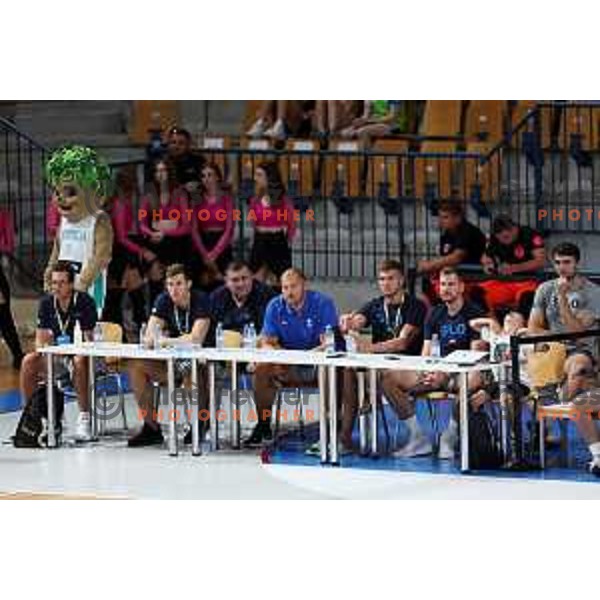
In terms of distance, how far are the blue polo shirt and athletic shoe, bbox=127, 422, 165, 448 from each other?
3.13ft

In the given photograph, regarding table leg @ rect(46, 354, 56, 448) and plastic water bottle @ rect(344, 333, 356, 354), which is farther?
table leg @ rect(46, 354, 56, 448)

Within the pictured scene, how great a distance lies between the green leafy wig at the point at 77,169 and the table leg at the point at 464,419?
3.93 metres

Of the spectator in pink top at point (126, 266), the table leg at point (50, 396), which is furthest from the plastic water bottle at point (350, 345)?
the spectator in pink top at point (126, 266)

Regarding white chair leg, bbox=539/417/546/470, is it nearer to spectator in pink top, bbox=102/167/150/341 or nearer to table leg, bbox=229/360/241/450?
table leg, bbox=229/360/241/450

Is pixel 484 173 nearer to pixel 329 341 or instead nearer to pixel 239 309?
pixel 239 309

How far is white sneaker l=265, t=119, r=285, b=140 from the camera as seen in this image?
68.0 feet

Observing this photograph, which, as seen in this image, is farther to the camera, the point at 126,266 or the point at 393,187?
the point at 393,187

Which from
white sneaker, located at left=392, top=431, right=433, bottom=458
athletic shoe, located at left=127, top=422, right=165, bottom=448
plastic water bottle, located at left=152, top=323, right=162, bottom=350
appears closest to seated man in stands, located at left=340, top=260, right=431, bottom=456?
white sneaker, located at left=392, top=431, right=433, bottom=458

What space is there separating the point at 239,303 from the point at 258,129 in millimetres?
3721

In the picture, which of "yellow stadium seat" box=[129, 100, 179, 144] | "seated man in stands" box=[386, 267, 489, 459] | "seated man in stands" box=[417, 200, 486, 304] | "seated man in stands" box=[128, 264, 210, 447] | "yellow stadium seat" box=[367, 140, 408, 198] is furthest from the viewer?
"yellow stadium seat" box=[129, 100, 179, 144]

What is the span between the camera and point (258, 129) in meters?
20.8

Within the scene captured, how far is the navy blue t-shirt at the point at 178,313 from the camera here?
1705 cm

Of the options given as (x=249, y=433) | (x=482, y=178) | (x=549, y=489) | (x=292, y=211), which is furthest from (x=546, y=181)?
(x=549, y=489)

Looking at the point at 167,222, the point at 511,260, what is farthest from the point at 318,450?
the point at 167,222
